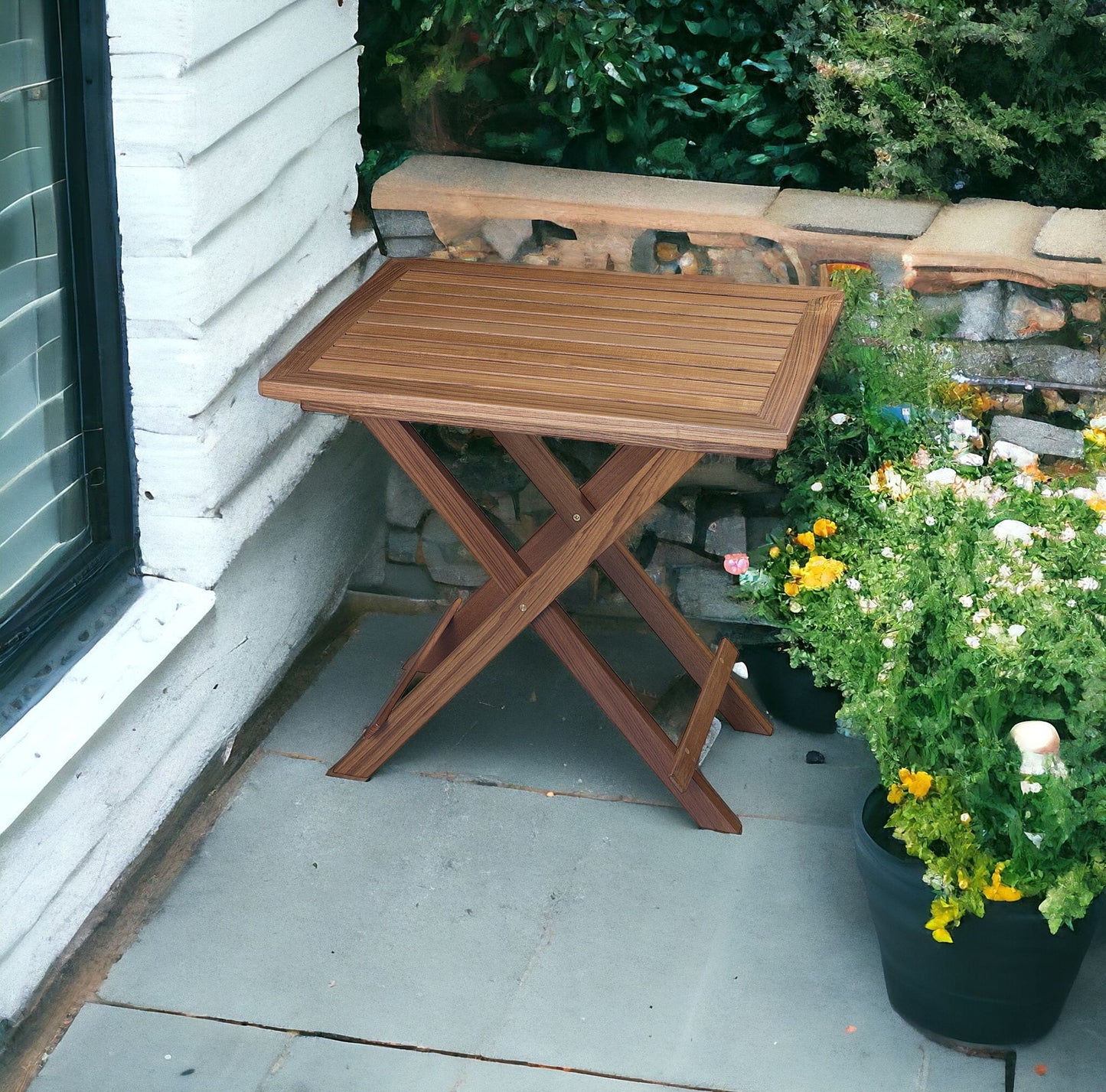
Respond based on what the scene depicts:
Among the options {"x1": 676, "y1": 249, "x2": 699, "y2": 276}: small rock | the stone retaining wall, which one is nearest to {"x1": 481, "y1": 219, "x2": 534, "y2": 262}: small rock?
the stone retaining wall

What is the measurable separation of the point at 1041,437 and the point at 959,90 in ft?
3.20

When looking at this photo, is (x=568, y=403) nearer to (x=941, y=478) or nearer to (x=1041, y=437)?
(x=941, y=478)

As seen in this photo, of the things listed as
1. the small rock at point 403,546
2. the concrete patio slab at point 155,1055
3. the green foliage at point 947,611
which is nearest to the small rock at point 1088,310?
the green foliage at point 947,611

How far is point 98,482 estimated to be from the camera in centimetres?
290

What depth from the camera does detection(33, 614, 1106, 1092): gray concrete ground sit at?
260 cm

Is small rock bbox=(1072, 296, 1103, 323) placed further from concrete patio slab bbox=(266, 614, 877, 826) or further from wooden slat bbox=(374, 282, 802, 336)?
concrete patio slab bbox=(266, 614, 877, 826)

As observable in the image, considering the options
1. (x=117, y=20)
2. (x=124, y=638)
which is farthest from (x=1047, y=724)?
(x=117, y=20)

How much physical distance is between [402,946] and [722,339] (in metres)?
1.45

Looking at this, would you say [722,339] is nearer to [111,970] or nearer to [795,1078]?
[795,1078]

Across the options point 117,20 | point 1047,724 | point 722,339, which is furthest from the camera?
point 722,339

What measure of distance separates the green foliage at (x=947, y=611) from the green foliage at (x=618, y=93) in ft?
2.19

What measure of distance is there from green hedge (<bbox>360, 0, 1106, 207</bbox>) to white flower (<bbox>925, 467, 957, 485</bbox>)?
0.90 m

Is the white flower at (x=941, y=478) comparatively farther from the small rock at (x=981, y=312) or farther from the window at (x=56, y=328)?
the window at (x=56, y=328)

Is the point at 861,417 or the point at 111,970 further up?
the point at 861,417
